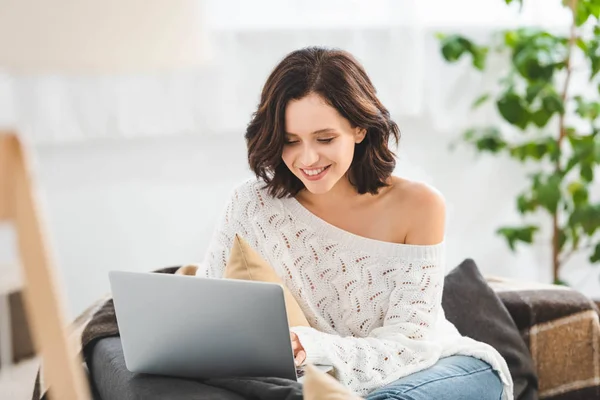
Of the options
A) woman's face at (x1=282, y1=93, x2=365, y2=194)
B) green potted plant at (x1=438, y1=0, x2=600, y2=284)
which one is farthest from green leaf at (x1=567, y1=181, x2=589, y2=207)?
woman's face at (x1=282, y1=93, x2=365, y2=194)

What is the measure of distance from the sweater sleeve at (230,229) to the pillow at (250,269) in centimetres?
7

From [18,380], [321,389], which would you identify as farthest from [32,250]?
[18,380]

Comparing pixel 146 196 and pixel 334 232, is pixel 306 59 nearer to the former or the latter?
pixel 334 232

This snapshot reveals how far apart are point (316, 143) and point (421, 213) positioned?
0.29 metres

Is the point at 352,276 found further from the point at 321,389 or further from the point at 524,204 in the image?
the point at 524,204

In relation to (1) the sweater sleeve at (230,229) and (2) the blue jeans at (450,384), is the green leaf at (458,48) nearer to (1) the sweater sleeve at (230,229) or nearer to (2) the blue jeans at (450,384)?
(1) the sweater sleeve at (230,229)

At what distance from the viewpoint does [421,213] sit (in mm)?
1827

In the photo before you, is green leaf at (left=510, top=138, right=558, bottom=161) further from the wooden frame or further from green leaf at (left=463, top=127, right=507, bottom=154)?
the wooden frame

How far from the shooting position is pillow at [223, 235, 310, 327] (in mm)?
1745

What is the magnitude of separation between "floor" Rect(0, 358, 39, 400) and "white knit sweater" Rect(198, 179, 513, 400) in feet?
1.86

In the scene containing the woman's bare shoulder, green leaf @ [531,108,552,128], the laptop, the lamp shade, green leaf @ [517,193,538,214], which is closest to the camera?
the lamp shade

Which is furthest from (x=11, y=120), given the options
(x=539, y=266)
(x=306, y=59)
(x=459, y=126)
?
(x=539, y=266)

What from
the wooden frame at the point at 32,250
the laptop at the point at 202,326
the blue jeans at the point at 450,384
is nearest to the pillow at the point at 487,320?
the blue jeans at the point at 450,384

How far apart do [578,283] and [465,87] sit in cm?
91
